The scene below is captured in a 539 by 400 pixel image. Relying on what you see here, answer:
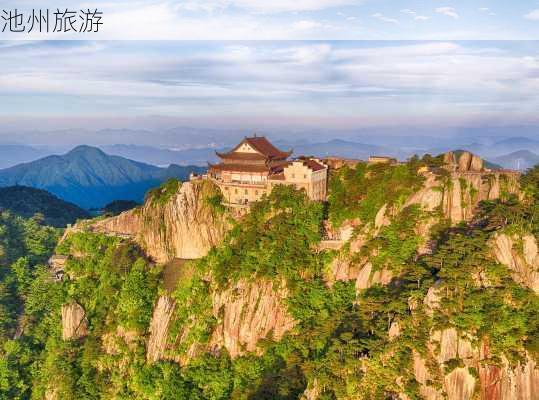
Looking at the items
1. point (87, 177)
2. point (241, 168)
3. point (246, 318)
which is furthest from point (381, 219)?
point (87, 177)

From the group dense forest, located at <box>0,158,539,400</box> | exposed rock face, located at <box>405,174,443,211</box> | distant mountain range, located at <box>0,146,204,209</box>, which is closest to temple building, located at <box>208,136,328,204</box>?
dense forest, located at <box>0,158,539,400</box>

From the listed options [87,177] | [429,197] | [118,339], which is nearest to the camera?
[429,197]

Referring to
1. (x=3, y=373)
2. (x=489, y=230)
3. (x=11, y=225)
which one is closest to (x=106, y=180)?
(x=11, y=225)

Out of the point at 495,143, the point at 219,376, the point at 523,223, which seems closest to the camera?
the point at 523,223

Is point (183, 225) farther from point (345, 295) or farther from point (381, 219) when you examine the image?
point (381, 219)

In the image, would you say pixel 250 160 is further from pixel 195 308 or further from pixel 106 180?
pixel 106 180
